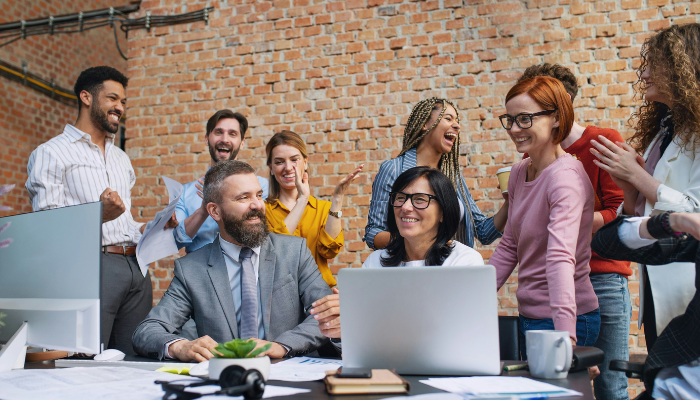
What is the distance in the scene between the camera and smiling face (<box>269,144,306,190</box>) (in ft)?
9.82

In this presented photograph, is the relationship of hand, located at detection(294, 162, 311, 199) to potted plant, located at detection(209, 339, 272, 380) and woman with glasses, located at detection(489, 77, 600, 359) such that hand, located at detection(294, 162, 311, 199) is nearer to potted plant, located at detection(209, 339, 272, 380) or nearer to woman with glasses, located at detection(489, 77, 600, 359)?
woman with glasses, located at detection(489, 77, 600, 359)

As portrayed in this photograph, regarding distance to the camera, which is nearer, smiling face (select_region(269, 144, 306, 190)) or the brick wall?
smiling face (select_region(269, 144, 306, 190))

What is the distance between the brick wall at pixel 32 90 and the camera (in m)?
5.79

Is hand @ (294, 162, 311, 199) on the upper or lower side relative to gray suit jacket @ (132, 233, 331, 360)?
upper

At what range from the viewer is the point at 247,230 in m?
2.15

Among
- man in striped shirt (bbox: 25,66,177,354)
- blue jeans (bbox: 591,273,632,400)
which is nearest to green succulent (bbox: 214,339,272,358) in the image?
blue jeans (bbox: 591,273,632,400)

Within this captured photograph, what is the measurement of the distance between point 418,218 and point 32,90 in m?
5.76

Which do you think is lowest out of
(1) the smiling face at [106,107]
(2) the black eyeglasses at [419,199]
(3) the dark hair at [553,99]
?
(2) the black eyeglasses at [419,199]

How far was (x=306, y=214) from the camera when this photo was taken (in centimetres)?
296

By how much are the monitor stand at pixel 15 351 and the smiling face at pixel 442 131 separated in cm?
178

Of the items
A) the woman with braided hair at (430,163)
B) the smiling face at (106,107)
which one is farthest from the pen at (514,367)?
the smiling face at (106,107)

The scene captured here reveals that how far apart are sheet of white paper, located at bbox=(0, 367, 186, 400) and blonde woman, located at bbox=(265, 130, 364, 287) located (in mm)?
1348

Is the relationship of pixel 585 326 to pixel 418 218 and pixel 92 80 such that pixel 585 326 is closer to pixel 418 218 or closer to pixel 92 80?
pixel 418 218

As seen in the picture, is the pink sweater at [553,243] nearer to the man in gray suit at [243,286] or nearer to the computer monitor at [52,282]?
the man in gray suit at [243,286]
